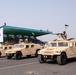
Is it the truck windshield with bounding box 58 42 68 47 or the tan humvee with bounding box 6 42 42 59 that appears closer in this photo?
A: the truck windshield with bounding box 58 42 68 47

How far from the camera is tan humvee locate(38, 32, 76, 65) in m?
15.2

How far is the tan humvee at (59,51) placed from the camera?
49.9 feet

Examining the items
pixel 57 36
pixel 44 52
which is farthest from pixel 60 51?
pixel 57 36

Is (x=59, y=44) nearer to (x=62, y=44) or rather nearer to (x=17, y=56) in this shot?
(x=62, y=44)

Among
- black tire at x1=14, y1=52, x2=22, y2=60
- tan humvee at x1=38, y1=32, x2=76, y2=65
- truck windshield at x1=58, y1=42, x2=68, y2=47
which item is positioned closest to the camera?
tan humvee at x1=38, y1=32, x2=76, y2=65

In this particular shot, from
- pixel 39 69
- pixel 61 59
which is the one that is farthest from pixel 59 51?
pixel 39 69

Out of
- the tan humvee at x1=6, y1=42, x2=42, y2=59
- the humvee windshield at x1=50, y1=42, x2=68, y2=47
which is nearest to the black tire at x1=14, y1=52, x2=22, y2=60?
the tan humvee at x1=6, y1=42, x2=42, y2=59

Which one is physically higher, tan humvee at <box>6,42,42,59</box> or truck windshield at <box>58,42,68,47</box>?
truck windshield at <box>58,42,68,47</box>

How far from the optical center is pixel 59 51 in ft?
49.7

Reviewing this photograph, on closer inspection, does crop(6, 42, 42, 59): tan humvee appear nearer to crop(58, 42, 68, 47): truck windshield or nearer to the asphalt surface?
crop(58, 42, 68, 47): truck windshield

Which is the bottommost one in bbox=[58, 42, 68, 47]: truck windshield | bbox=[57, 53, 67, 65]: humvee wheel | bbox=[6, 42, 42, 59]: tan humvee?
bbox=[57, 53, 67, 65]: humvee wheel

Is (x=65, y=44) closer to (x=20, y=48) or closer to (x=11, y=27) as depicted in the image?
(x=20, y=48)

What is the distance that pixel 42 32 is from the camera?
62.9m

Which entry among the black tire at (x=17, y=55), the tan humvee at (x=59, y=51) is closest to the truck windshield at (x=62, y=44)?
the tan humvee at (x=59, y=51)
